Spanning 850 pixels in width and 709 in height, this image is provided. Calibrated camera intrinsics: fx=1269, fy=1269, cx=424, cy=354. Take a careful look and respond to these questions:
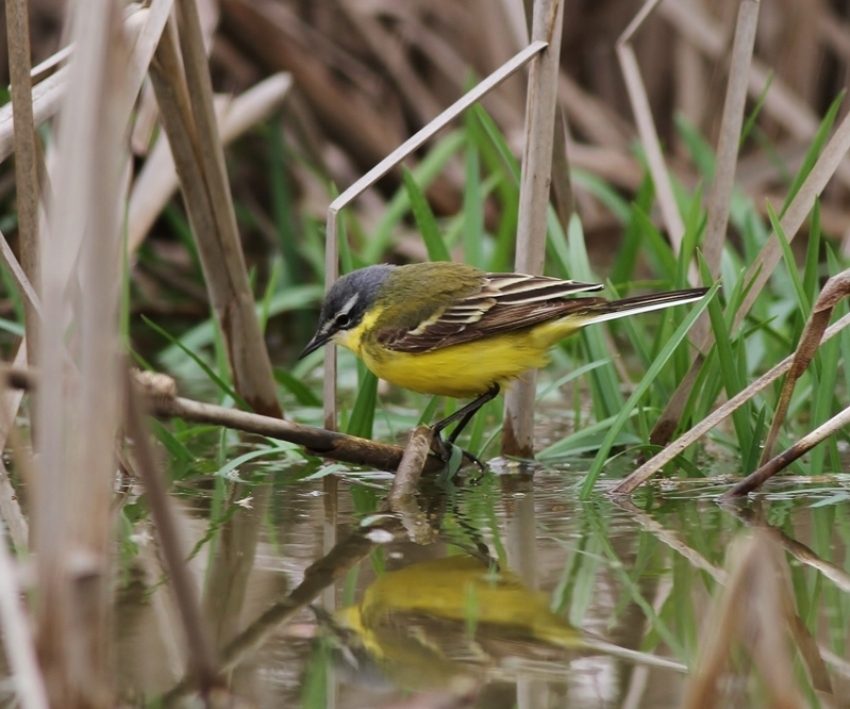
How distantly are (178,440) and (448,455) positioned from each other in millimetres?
1049

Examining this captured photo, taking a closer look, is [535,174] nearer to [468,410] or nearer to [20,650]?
[468,410]

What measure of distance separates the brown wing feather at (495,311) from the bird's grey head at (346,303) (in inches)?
6.2

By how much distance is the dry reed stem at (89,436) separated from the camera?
2.20 metres

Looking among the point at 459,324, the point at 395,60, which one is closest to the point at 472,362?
the point at 459,324

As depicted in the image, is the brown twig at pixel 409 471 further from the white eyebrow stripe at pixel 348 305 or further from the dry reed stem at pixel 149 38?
the dry reed stem at pixel 149 38

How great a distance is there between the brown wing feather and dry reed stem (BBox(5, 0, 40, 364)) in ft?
4.40

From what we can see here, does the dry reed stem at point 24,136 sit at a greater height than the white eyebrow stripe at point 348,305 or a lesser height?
greater

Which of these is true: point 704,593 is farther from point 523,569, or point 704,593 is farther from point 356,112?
point 356,112

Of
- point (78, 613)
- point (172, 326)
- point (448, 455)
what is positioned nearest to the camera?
point (78, 613)

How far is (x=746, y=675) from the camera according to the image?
8.52ft

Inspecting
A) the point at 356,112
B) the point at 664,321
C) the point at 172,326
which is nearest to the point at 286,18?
the point at 356,112


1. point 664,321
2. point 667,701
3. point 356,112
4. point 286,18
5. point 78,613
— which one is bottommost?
point 667,701

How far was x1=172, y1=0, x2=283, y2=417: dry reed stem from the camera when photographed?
466cm

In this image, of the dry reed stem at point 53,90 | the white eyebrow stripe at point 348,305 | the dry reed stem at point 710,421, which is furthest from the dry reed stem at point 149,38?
the dry reed stem at point 710,421
